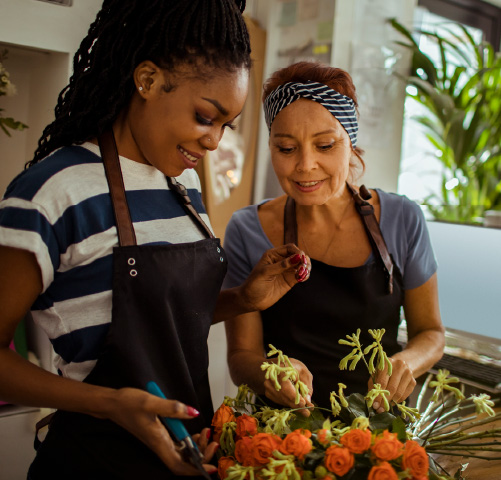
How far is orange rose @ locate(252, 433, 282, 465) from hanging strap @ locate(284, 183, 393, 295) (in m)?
0.74

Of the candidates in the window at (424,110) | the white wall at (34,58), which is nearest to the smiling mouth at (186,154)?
the white wall at (34,58)

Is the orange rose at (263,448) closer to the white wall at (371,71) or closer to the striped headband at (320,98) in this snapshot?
the striped headband at (320,98)

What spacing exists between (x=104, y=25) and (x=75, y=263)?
1.52ft

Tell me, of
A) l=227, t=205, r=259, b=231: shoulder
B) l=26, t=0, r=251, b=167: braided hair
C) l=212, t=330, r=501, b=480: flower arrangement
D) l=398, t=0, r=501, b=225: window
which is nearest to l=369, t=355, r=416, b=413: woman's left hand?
l=212, t=330, r=501, b=480: flower arrangement

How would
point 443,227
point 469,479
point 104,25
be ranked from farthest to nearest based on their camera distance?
point 443,227 → point 469,479 → point 104,25

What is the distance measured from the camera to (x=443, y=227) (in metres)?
2.19

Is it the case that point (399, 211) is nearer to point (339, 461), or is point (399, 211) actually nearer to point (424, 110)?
point (339, 461)

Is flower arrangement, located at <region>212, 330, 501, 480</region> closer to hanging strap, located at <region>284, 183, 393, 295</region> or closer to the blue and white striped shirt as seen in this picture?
the blue and white striped shirt

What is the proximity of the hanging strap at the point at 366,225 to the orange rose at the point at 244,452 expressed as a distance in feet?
2.38

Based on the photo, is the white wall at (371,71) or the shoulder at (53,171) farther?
the white wall at (371,71)

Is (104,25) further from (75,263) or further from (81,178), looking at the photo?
(75,263)

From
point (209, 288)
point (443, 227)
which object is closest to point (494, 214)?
point (443, 227)

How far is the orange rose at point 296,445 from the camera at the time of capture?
910 mm

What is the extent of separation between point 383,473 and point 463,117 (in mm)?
2421
